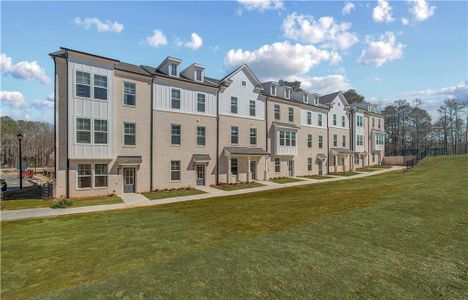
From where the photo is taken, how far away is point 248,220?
10008 mm

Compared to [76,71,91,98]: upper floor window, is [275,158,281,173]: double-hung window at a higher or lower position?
lower

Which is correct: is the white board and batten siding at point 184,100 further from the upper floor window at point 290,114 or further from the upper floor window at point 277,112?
the upper floor window at point 290,114

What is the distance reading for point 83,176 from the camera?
58.8 feet

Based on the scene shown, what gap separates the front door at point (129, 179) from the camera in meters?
19.9

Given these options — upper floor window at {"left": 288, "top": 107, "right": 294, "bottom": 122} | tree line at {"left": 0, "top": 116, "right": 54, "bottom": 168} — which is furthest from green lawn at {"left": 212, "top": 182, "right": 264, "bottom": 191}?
tree line at {"left": 0, "top": 116, "right": 54, "bottom": 168}

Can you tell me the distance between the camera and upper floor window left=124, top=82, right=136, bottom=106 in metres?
19.9

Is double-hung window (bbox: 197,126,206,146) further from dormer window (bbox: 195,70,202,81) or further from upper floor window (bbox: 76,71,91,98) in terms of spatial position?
upper floor window (bbox: 76,71,91,98)

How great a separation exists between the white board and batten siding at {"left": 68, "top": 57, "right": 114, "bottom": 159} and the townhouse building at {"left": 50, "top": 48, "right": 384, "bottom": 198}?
0.06 metres

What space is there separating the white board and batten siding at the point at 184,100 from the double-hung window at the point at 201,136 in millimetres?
1500

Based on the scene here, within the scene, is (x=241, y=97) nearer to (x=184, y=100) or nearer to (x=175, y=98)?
(x=184, y=100)

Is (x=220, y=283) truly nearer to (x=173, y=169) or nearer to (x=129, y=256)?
(x=129, y=256)

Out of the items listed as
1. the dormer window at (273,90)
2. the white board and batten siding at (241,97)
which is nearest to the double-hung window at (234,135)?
the white board and batten siding at (241,97)

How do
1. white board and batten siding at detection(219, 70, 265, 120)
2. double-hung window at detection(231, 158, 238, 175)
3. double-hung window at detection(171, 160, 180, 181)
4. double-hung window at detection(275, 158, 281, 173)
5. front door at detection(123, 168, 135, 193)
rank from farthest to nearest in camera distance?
double-hung window at detection(275, 158, 281, 173) < double-hung window at detection(231, 158, 238, 175) < white board and batten siding at detection(219, 70, 265, 120) < double-hung window at detection(171, 160, 180, 181) < front door at detection(123, 168, 135, 193)

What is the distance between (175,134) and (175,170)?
321 cm
